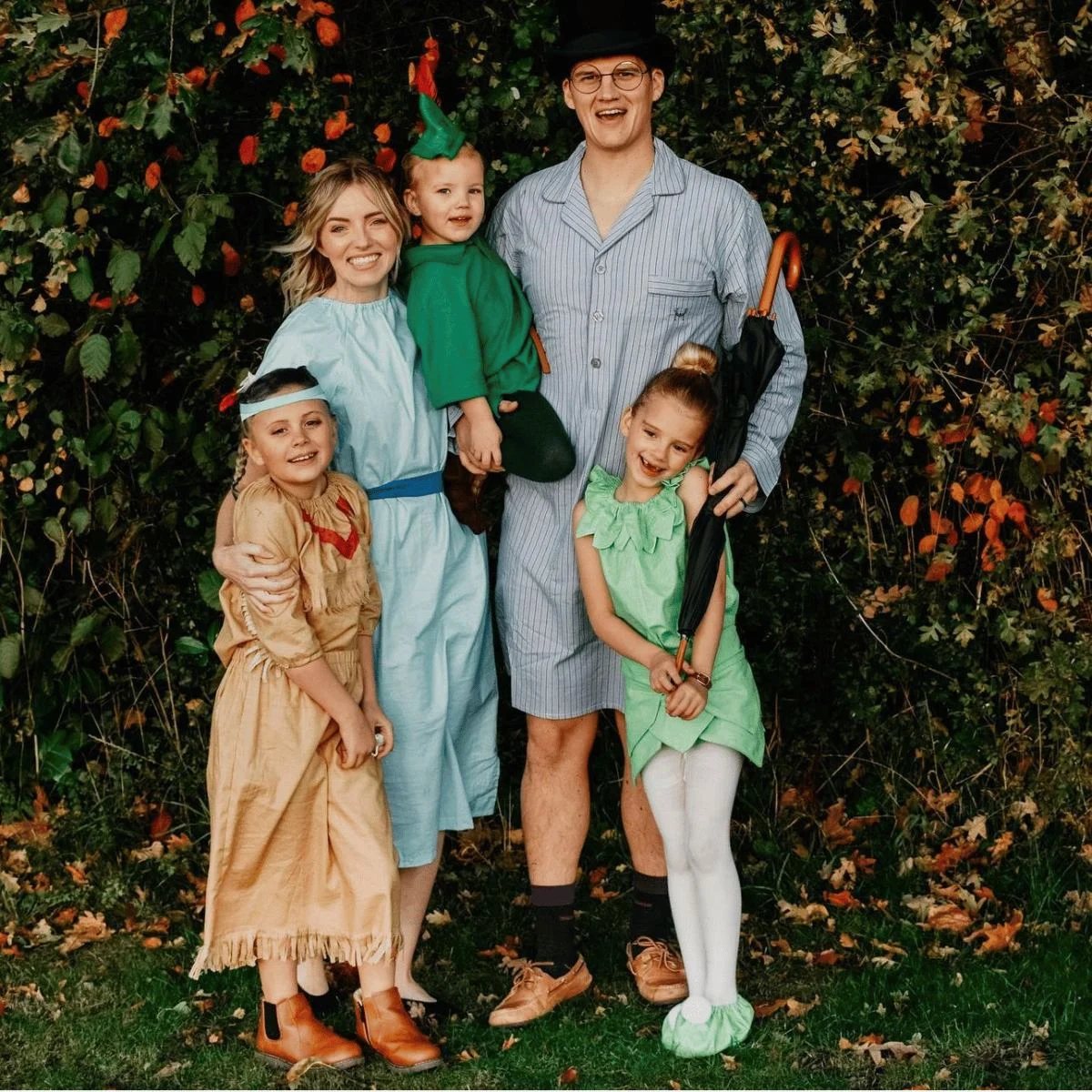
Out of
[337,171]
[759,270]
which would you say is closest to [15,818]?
[337,171]

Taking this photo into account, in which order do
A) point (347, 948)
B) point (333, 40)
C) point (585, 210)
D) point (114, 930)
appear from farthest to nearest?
point (114, 930), point (333, 40), point (585, 210), point (347, 948)

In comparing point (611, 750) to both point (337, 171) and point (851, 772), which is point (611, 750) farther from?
point (337, 171)

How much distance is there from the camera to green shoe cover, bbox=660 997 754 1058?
349 centimetres

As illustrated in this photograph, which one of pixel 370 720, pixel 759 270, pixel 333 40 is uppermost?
pixel 333 40

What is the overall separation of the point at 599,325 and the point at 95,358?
139 cm

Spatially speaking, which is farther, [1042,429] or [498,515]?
[498,515]

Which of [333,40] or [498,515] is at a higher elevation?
[333,40]

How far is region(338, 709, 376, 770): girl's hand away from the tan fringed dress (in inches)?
1.0

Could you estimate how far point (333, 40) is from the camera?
13.0 ft

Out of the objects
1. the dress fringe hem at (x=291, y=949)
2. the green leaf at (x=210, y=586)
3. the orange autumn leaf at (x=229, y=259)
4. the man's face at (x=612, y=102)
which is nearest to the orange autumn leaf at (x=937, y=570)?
the man's face at (x=612, y=102)

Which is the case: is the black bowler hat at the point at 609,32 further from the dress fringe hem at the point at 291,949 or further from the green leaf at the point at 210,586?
the dress fringe hem at the point at 291,949

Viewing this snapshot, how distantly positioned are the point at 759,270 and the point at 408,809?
4.82ft

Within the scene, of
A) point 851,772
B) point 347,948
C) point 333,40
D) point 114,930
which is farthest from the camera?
point 851,772

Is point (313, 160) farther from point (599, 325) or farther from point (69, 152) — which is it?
point (599, 325)
